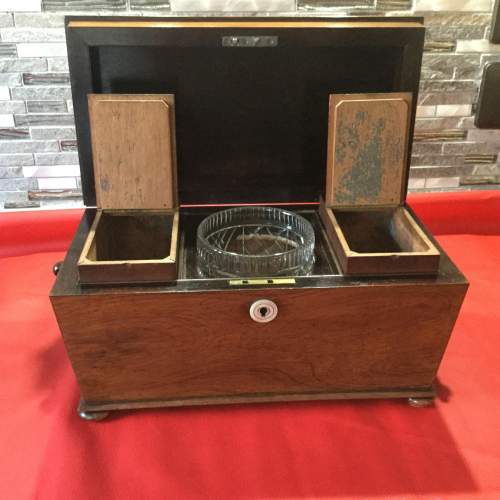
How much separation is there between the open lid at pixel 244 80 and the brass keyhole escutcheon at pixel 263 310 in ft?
1.01

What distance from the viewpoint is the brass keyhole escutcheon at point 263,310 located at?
86 centimetres

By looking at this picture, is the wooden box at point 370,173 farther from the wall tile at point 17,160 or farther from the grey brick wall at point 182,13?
the wall tile at point 17,160

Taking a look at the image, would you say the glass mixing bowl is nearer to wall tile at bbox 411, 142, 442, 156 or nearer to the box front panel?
the box front panel

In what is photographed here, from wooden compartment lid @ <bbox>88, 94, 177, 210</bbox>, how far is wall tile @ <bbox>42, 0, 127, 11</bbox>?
47 cm

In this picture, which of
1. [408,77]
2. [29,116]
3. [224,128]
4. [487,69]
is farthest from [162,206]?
[487,69]

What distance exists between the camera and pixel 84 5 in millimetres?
1312

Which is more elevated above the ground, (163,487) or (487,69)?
(487,69)

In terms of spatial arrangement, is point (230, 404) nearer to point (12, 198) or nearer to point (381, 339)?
point (381, 339)

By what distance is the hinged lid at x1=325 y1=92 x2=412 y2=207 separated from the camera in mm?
979

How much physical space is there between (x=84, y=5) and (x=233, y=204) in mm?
589

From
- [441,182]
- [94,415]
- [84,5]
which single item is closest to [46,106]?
[84,5]

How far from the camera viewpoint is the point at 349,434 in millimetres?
958

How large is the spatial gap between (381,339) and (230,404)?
284mm

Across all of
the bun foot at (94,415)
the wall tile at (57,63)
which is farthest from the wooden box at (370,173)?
the wall tile at (57,63)
